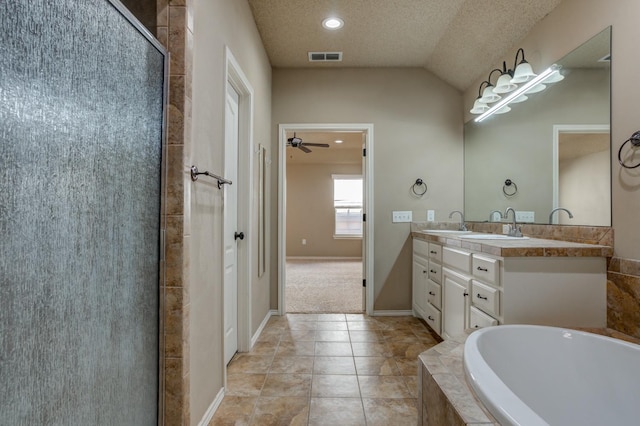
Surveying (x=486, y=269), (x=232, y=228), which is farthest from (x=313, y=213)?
(x=486, y=269)

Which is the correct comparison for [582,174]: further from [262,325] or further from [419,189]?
[262,325]

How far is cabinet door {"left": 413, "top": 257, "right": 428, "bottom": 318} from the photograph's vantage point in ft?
9.86

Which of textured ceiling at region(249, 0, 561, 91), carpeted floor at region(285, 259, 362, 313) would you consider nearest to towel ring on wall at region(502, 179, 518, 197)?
textured ceiling at region(249, 0, 561, 91)

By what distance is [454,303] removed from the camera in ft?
7.63

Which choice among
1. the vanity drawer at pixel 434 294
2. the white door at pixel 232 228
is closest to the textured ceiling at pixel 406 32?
the white door at pixel 232 228

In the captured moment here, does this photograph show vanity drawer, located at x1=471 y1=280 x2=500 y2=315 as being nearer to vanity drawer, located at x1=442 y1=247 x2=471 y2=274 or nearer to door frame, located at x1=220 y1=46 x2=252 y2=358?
vanity drawer, located at x1=442 y1=247 x2=471 y2=274

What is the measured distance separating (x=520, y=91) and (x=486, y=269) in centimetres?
161

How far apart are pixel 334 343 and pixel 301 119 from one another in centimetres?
229

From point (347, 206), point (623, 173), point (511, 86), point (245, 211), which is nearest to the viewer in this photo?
point (623, 173)

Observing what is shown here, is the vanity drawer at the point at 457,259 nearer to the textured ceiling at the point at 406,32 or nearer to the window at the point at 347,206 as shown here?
the textured ceiling at the point at 406,32

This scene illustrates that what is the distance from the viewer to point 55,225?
2.52 feet

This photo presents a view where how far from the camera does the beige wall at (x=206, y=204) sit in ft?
4.71

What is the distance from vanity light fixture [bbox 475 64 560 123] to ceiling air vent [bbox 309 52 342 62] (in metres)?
1.57

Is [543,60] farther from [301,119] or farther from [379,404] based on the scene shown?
[379,404]
